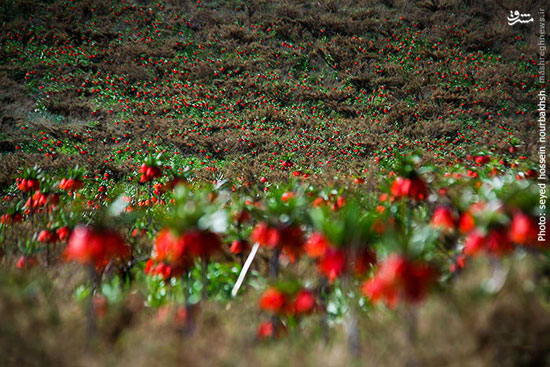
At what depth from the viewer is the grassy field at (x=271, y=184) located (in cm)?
158

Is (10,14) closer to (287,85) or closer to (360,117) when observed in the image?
(287,85)

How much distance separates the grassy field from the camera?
5.20ft

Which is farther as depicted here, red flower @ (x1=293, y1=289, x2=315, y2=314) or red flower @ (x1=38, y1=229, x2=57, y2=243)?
red flower @ (x1=38, y1=229, x2=57, y2=243)

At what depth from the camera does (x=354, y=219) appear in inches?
62.8

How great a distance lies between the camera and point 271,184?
6.34 meters

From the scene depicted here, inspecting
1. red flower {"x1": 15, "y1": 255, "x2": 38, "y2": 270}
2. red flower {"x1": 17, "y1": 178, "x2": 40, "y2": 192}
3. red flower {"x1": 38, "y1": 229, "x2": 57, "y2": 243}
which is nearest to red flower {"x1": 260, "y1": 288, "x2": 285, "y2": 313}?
red flower {"x1": 38, "y1": 229, "x2": 57, "y2": 243}

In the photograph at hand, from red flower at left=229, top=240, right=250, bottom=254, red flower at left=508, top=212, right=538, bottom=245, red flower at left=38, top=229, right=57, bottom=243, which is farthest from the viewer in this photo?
red flower at left=229, top=240, right=250, bottom=254

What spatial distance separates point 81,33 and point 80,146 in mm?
10801

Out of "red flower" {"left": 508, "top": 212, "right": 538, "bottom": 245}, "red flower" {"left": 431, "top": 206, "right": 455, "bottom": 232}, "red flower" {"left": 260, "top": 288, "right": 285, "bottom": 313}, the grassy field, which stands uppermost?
"red flower" {"left": 508, "top": 212, "right": 538, "bottom": 245}

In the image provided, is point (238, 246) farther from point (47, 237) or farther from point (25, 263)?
point (25, 263)

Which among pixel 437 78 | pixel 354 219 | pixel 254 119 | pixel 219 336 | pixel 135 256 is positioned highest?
pixel 354 219

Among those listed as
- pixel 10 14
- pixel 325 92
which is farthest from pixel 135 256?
pixel 10 14

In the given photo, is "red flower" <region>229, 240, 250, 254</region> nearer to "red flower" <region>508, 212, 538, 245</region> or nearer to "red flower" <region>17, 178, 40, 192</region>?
"red flower" <region>508, 212, 538, 245</region>

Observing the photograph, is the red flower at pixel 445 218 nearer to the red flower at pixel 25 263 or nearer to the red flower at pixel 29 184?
the red flower at pixel 25 263
